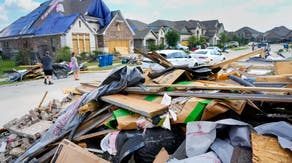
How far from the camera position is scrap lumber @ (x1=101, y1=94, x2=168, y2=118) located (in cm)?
320

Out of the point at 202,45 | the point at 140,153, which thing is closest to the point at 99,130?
the point at 140,153

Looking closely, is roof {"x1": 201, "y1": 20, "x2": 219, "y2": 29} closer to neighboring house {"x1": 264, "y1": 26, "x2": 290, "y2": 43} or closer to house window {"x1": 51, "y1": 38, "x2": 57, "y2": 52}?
neighboring house {"x1": 264, "y1": 26, "x2": 290, "y2": 43}

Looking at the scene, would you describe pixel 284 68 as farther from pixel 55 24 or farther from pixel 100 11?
pixel 100 11

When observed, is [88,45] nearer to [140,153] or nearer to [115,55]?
[115,55]

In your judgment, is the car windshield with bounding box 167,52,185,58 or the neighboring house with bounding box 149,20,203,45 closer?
the car windshield with bounding box 167,52,185,58

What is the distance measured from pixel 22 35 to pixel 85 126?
2971 centimetres

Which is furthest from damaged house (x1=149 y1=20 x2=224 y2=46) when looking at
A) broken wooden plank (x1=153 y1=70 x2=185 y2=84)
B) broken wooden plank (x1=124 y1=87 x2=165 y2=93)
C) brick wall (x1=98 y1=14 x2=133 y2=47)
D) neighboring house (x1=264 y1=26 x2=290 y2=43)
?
broken wooden plank (x1=124 y1=87 x2=165 y2=93)

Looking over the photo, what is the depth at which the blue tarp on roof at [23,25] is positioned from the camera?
29.9 meters

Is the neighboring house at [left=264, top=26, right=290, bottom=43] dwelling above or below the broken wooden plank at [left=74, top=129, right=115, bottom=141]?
above

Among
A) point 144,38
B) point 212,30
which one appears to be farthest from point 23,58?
point 212,30

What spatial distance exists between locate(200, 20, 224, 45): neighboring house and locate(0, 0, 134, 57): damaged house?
34.4 m

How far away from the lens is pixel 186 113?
3.20 meters

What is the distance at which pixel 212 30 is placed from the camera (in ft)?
219

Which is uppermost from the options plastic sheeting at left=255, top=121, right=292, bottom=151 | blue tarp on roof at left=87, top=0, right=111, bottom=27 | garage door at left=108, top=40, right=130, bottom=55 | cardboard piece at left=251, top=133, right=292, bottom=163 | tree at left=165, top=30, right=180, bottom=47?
blue tarp on roof at left=87, top=0, right=111, bottom=27
